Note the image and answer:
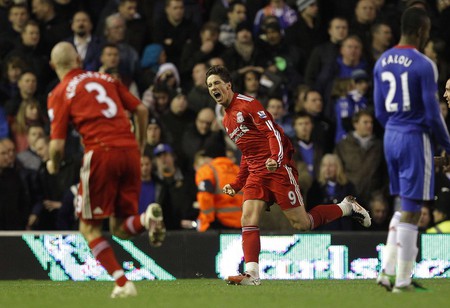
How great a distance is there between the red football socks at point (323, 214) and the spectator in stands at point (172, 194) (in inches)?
129

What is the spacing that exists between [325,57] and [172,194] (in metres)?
3.45

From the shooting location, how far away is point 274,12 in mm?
17703

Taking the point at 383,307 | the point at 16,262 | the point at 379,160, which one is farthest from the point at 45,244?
the point at 383,307

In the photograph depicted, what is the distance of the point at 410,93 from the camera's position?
9.52 meters

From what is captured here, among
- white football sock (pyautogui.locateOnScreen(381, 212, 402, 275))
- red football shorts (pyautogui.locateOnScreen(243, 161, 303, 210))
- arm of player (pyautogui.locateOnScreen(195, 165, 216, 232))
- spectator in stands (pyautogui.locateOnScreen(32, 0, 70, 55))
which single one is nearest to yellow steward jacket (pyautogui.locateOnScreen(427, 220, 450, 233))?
arm of player (pyautogui.locateOnScreen(195, 165, 216, 232))

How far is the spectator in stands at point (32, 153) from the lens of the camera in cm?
1553

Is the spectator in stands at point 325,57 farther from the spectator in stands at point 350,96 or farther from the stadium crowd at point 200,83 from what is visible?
the spectator in stands at point 350,96

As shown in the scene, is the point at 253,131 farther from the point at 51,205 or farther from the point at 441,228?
the point at 51,205

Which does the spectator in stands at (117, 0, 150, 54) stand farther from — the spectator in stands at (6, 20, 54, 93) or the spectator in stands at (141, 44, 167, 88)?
the spectator in stands at (6, 20, 54, 93)

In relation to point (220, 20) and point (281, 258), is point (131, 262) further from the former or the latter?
point (220, 20)

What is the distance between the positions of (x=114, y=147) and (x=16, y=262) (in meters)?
4.23

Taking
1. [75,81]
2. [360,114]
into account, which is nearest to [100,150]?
[75,81]

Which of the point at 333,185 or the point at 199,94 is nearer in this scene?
the point at 333,185

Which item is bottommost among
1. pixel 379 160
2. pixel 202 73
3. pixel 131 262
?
pixel 131 262
